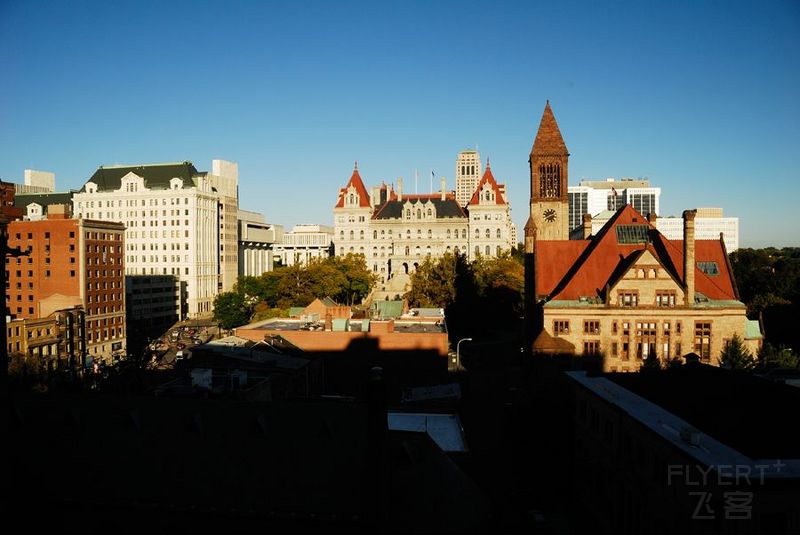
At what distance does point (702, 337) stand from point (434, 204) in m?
102

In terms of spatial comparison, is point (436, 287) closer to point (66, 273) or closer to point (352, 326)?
point (352, 326)

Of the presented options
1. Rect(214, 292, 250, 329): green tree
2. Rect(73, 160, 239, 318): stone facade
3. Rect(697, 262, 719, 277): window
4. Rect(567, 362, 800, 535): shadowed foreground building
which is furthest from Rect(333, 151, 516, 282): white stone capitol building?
Rect(567, 362, 800, 535): shadowed foreground building

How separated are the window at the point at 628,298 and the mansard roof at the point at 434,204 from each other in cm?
9618

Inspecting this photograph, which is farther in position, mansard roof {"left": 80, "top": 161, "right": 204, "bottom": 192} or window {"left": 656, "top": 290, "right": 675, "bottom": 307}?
mansard roof {"left": 80, "top": 161, "right": 204, "bottom": 192}

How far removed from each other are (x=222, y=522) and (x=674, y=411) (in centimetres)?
1774

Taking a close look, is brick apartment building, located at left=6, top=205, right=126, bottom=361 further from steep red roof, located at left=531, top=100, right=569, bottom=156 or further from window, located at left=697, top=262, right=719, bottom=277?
window, located at left=697, top=262, right=719, bottom=277

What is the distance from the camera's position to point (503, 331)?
9025cm

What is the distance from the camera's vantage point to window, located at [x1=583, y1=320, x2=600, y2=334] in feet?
151

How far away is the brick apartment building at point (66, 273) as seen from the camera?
8562cm

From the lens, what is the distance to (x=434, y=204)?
14412 centimetres

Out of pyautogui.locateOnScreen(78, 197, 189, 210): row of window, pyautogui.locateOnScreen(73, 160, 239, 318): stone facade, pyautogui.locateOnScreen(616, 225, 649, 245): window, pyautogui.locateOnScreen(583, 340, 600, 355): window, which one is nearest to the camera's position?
pyautogui.locateOnScreen(583, 340, 600, 355): window

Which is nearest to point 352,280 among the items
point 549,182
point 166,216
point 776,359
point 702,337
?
point 166,216

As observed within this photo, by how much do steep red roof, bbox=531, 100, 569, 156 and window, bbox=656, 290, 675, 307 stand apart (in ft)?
109

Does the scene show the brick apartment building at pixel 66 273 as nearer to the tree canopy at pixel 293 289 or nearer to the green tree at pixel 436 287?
the tree canopy at pixel 293 289
